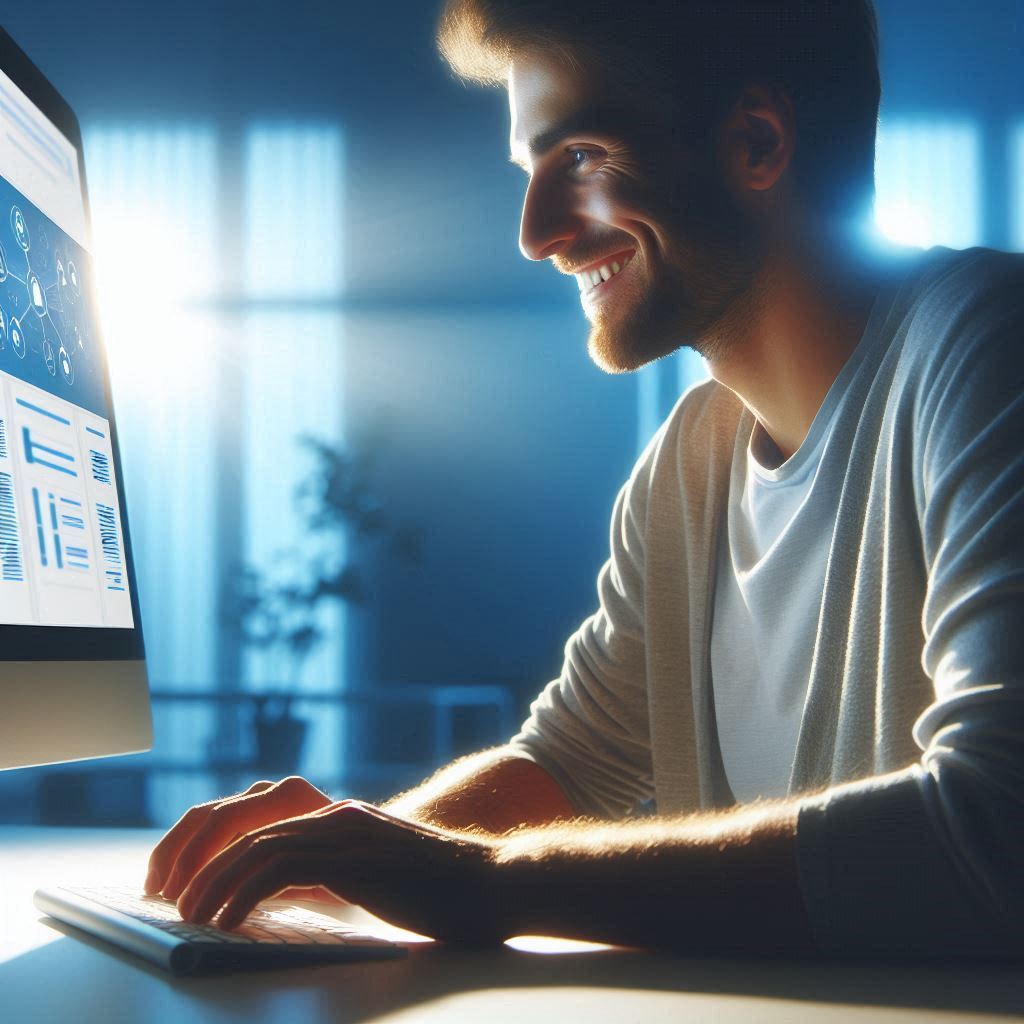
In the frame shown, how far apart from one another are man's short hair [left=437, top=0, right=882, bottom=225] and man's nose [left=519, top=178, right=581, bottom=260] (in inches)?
5.2

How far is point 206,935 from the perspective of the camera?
52 cm

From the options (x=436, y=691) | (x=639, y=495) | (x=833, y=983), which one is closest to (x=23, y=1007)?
(x=833, y=983)

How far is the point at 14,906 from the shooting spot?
0.68 meters

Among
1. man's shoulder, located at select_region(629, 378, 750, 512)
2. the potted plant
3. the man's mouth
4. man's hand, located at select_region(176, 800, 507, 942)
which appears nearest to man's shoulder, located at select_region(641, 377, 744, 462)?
man's shoulder, located at select_region(629, 378, 750, 512)

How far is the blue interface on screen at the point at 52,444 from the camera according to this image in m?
0.72

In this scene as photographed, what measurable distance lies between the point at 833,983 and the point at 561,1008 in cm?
13

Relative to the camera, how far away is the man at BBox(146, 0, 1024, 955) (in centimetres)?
55

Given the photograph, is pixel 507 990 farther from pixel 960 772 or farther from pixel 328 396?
pixel 328 396

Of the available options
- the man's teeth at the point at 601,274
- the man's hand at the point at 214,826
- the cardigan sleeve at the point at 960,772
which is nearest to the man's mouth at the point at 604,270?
the man's teeth at the point at 601,274

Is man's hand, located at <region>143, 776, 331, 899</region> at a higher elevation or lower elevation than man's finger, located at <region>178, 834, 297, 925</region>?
lower

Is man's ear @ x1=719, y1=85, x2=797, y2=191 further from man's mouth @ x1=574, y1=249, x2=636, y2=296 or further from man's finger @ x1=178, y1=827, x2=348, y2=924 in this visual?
man's finger @ x1=178, y1=827, x2=348, y2=924

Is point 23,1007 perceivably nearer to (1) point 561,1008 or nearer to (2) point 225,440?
(1) point 561,1008

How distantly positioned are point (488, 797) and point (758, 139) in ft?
2.36

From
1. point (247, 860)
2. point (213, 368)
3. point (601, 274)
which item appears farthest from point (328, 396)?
point (247, 860)
